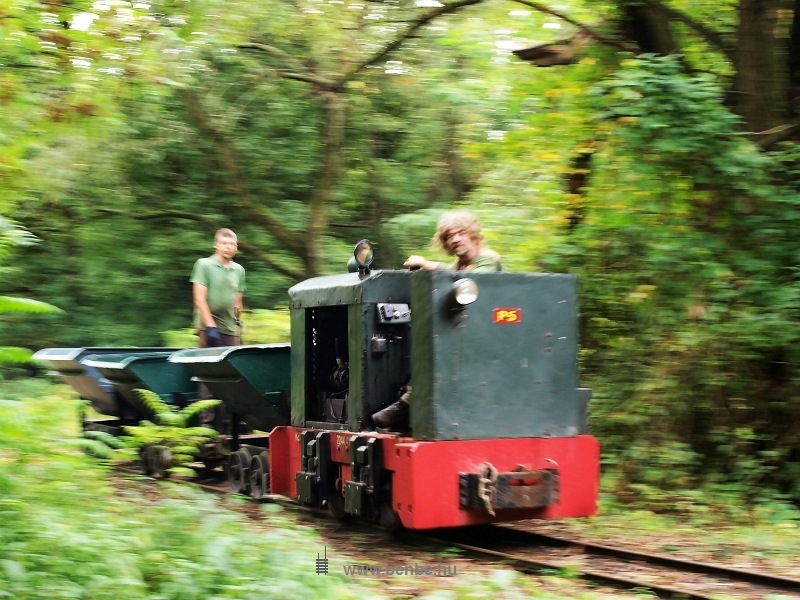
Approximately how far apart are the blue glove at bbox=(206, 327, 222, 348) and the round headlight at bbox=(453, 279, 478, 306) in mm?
4599

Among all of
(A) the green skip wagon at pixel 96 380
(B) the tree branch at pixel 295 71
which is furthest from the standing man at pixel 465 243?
(B) the tree branch at pixel 295 71

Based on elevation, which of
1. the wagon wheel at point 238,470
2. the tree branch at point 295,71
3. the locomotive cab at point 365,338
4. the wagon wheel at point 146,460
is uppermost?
the tree branch at point 295,71

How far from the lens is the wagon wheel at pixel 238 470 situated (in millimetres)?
9094

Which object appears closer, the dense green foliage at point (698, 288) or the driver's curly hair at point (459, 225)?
the driver's curly hair at point (459, 225)

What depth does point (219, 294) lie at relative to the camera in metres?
10.3

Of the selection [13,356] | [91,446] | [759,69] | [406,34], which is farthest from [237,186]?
[13,356]

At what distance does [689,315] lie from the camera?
888 cm

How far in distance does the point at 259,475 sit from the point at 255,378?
885 millimetres

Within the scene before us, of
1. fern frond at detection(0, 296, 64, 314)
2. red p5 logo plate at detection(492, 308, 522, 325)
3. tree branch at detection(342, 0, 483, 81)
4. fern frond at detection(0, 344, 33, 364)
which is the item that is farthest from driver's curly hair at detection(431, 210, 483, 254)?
tree branch at detection(342, 0, 483, 81)

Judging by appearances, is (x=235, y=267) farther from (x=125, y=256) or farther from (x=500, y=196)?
(x=125, y=256)

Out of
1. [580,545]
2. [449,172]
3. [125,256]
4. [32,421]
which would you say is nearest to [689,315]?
[580,545]

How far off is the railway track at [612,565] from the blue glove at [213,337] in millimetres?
3388

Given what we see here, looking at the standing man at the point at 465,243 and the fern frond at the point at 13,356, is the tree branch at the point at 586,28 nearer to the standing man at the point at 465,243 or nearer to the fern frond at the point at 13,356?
the standing man at the point at 465,243

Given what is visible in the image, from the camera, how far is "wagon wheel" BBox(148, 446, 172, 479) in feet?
32.9
